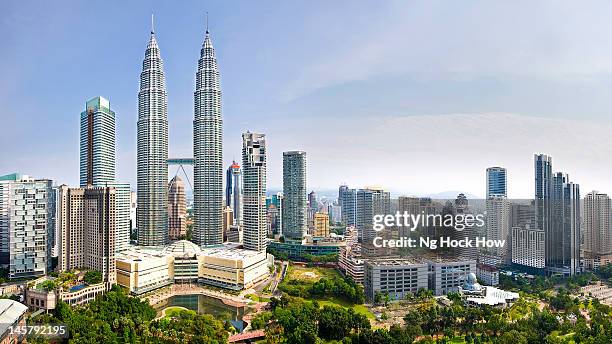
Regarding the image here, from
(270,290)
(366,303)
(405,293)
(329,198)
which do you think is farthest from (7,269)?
(329,198)

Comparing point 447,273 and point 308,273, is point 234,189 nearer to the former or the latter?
point 308,273

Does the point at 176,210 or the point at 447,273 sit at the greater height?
the point at 176,210

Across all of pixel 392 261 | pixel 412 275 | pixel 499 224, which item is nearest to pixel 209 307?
pixel 392 261

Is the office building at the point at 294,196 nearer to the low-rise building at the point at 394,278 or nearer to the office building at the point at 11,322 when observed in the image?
the low-rise building at the point at 394,278

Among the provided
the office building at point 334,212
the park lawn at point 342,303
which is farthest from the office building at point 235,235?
the office building at point 334,212

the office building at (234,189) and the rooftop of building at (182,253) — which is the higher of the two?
the office building at (234,189)

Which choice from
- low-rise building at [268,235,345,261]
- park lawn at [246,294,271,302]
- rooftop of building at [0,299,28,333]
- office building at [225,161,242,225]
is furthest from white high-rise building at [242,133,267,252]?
office building at [225,161,242,225]

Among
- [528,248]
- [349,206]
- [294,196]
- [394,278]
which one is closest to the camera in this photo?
[394,278]
